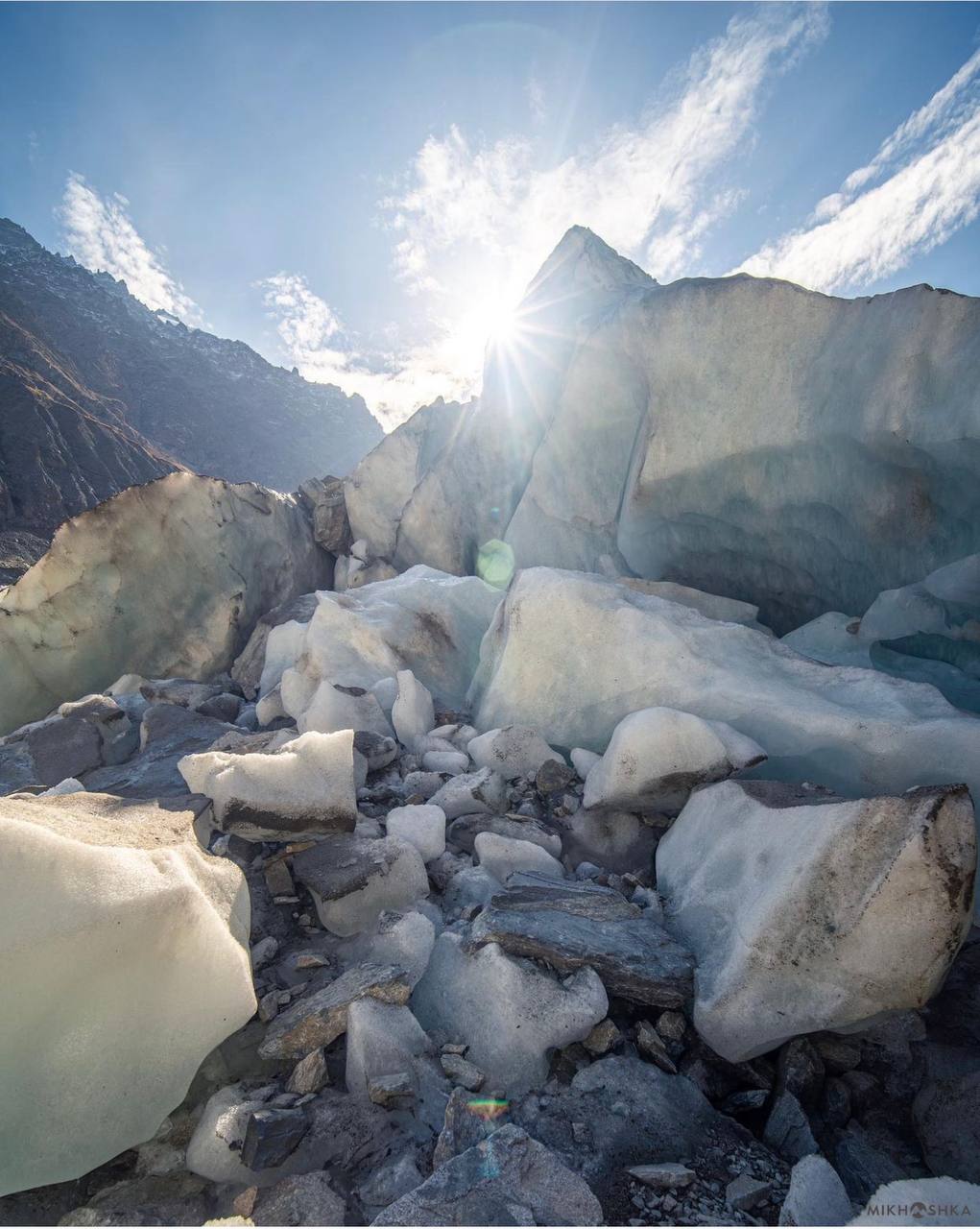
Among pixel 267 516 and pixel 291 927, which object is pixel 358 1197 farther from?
pixel 267 516

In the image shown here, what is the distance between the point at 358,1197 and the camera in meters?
1.58

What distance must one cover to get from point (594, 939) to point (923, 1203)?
3.94 feet

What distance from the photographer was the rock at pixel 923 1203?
1308mm

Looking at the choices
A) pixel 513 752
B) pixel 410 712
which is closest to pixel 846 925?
pixel 513 752

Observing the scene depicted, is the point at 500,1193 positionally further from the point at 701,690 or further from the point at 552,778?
the point at 701,690

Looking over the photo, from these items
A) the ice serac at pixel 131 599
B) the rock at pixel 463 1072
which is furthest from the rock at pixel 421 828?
the ice serac at pixel 131 599

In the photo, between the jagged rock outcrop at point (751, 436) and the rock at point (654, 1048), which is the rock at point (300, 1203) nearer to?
the rock at point (654, 1048)

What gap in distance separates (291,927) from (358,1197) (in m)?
1.24

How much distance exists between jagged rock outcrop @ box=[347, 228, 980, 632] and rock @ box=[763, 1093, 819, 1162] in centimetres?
405

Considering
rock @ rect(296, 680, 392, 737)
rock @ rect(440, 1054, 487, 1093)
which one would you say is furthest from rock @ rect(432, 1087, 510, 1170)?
rock @ rect(296, 680, 392, 737)

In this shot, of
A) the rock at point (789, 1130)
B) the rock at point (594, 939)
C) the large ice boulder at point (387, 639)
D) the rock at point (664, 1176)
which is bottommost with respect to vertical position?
the rock at point (789, 1130)

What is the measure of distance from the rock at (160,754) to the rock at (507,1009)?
251cm

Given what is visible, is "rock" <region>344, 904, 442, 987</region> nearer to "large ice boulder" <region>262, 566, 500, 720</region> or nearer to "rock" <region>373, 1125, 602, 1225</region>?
"rock" <region>373, 1125, 602, 1225</region>

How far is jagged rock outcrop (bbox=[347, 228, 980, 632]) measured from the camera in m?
4.31
